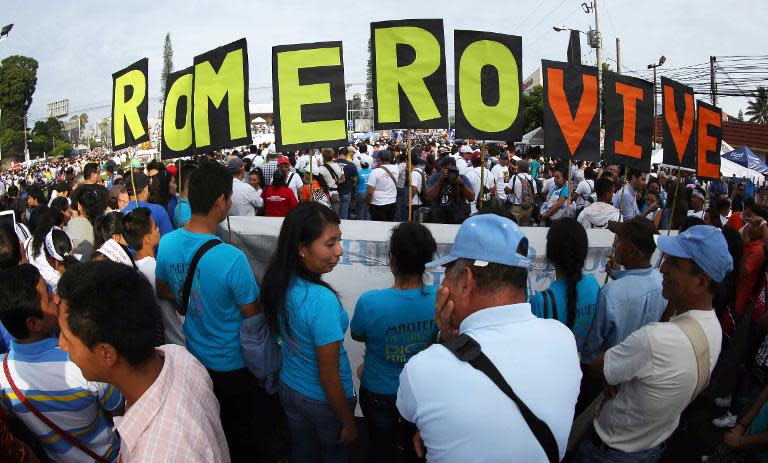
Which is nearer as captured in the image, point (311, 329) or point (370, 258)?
point (311, 329)

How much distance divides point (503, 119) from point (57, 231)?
3740 mm

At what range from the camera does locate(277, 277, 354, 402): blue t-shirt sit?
2.61 metres

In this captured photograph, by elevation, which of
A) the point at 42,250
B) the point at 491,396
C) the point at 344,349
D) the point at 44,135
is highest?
the point at 44,135

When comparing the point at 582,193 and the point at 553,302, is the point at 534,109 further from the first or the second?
the point at 553,302

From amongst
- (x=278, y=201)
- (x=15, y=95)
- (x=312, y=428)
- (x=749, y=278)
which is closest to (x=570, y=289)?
(x=312, y=428)

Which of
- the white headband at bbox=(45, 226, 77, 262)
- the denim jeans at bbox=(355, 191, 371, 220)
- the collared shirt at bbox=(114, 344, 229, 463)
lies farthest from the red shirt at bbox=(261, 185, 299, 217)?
the collared shirt at bbox=(114, 344, 229, 463)

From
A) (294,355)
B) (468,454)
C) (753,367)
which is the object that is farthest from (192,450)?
(753,367)

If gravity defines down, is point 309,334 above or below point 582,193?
below

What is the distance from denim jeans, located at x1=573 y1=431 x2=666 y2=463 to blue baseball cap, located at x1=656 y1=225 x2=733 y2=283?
2.72 ft

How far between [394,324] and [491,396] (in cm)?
133

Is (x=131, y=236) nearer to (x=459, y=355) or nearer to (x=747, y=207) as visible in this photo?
(x=459, y=355)

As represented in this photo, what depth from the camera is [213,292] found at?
9.70ft

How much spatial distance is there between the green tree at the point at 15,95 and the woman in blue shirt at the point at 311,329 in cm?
8453

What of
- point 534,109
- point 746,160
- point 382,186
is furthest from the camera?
point 534,109
